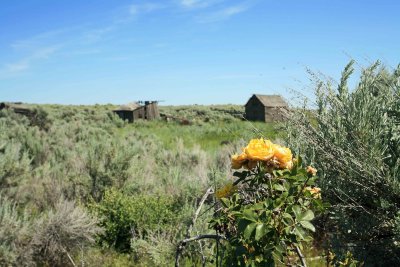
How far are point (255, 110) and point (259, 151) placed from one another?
3459 cm

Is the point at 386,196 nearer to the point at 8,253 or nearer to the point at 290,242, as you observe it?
the point at 290,242

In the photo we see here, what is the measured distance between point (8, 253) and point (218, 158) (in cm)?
857

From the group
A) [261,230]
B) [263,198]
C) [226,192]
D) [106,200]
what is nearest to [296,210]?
[261,230]

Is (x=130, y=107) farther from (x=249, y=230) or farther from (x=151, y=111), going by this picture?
(x=249, y=230)

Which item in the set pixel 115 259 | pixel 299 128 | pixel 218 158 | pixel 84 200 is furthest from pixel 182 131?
pixel 299 128

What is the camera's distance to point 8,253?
5.87 m

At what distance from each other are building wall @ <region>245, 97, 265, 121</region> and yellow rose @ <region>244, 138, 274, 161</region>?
33037mm

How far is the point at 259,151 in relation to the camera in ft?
8.70

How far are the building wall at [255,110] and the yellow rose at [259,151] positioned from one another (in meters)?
33.0

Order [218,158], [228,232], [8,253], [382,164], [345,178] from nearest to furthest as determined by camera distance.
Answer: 1. [228,232]
2. [382,164]
3. [345,178]
4. [8,253]
5. [218,158]

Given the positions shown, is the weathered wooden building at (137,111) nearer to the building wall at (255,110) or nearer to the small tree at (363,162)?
the building wall at (255,110)

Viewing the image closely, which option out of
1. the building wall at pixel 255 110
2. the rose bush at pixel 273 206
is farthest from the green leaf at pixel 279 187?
the building wall at pixel 255 110

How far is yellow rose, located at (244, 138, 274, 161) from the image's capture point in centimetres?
263

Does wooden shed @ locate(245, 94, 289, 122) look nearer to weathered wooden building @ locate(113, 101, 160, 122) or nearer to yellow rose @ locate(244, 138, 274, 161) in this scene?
weathered wooden building @ locate(113, 101, 160, 122)
